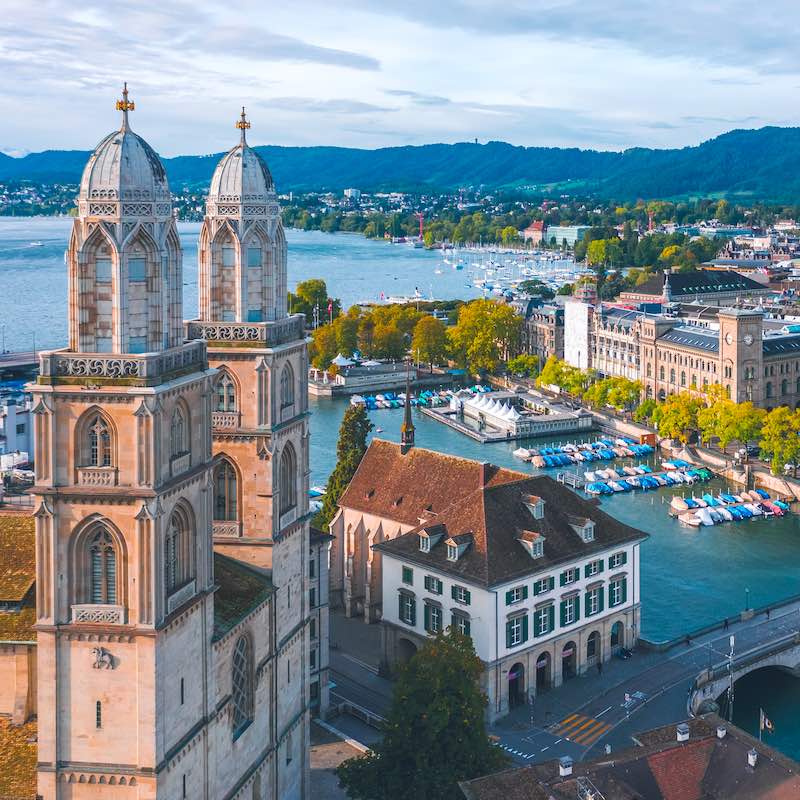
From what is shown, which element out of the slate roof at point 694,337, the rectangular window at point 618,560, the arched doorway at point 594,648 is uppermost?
the slate roof at point 694,337

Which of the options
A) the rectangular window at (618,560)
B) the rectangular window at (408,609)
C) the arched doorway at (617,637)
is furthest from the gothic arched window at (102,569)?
the arched doorway at (617,637)

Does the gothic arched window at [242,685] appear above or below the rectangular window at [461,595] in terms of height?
above

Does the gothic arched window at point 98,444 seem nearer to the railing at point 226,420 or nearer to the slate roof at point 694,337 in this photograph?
the railing at point 226,420

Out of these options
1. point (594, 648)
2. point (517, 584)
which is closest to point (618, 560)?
point (594, 648)

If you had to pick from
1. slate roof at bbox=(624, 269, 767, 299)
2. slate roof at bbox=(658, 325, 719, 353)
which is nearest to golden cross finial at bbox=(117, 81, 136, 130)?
slate roof at bbox=(658, 325, 719, 353)

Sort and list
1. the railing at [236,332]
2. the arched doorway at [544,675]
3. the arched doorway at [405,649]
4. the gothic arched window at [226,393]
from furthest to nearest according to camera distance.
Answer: the arched doorway at [405,649]
the arched doorway at [544,675]
the gothic arched window at [226,393]
the railing at [236,332]

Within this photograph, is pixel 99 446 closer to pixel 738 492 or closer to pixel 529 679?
pixel 529 679

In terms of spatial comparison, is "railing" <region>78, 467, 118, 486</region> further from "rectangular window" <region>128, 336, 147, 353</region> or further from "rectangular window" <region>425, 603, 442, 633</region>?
"rectangular window" <region>425, 603, 442, 633</region>
